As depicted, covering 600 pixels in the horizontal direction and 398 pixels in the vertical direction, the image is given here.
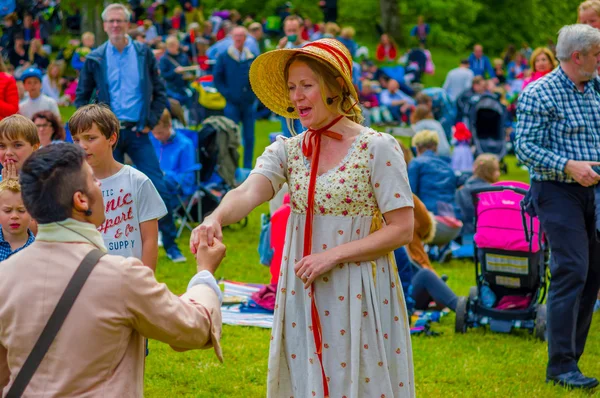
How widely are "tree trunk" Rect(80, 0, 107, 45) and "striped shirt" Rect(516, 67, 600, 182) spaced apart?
17.1 m

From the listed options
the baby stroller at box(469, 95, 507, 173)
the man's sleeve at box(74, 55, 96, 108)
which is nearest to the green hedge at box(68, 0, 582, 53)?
the baby stroller at box(469, 95, 507, 173)

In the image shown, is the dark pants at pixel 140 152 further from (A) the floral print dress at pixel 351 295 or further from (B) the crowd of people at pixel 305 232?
(A) the floral print dress at pixel 351 295

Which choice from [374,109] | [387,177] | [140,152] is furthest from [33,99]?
[374,109]

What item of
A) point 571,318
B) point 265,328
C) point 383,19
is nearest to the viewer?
point 571,318

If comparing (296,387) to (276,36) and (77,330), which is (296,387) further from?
(276,36)

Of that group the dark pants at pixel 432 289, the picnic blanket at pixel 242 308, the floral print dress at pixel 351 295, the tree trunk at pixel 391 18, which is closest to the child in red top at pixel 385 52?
the tree trunk at pixel 391 18

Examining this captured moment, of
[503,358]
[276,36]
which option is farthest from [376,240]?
[276,36]

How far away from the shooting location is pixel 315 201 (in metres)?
3.86

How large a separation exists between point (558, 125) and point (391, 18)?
35835mm

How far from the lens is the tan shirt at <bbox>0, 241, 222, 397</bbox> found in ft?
9.09

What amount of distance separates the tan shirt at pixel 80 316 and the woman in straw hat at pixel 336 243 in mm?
957

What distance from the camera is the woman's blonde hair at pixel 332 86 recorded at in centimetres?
386

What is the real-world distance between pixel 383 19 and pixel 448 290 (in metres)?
33.9

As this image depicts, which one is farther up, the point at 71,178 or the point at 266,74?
the point at 266,74
